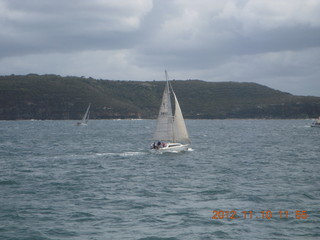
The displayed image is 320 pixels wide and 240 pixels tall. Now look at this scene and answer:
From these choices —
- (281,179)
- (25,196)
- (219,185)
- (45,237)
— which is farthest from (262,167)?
(45,237)

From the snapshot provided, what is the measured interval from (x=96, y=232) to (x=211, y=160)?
26461 millimetres

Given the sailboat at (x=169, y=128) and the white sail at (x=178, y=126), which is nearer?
the sailboat at (x=169, y=128)

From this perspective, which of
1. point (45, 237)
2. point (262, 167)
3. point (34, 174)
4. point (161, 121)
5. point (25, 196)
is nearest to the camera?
point (45, 237)

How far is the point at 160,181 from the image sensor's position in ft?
97.5

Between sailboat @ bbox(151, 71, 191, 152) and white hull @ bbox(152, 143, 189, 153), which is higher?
sailboat @ bbox(151, 71, 191, 152)

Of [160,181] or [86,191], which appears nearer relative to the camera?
[86,191]

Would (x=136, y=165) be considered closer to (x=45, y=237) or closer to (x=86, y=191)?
(x=86, y=191)

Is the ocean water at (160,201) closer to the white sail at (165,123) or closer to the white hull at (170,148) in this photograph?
the white hull at (170,148)
